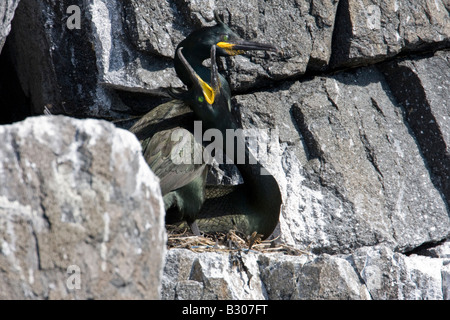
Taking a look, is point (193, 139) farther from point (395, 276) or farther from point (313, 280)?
point (395, 276)

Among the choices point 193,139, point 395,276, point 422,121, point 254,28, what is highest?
point 254,28

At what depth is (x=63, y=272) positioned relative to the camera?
7.55 feet

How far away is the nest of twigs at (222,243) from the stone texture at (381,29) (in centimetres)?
141

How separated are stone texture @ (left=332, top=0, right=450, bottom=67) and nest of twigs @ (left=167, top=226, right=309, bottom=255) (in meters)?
1.41

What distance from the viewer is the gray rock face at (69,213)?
226 cm

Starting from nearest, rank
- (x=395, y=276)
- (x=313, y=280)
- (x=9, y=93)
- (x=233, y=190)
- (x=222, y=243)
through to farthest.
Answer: (x=313, y=280) → (x=395, y=276) → (x=222, y=243) → (x=233, y=190) → (x=9, y=93)

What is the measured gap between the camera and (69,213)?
2289 mm

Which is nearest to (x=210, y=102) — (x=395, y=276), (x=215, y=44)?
(x=215, y=44)

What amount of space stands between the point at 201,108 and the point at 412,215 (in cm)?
158

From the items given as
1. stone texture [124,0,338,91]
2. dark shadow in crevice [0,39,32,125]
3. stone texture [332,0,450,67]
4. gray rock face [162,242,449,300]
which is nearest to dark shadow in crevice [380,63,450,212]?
stone texture [332,0,450,67]

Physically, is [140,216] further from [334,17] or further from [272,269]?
[334,17]

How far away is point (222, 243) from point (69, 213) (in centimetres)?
195

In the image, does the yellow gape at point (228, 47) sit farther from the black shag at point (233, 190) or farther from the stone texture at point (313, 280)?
the stone texture at point (313, 280)

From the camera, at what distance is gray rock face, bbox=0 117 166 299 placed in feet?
7.42
